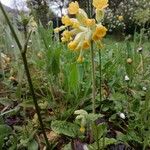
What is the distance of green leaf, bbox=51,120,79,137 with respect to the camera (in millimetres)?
1554

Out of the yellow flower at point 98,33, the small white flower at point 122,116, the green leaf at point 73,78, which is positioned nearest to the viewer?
the yellow flower at point 98,33

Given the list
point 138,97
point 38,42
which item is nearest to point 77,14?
point 138,97

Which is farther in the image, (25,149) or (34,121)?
(34,121)

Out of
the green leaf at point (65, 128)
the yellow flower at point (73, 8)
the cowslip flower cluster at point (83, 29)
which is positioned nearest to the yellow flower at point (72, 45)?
the cowslip flower cluster at point (83, 29)

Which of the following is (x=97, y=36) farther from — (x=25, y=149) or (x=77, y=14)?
(x=25, y=149)

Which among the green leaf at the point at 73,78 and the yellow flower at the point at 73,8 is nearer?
the yellow flower at the point at 73,8

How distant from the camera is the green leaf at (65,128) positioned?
1.55 meters

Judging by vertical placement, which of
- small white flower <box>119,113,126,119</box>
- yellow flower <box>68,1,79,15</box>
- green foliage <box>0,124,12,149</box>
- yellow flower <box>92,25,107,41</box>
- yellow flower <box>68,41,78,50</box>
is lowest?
small white flower <box>119,113,126,119</box>

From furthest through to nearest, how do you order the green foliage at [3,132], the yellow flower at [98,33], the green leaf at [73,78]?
the green leaf at [73,78] → the green foliage at [3,132] → the yellow flower at [98,33]

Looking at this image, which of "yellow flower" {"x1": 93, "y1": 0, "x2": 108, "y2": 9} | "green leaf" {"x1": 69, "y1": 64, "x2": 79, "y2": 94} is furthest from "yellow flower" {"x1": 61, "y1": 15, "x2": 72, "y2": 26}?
"green leaf" {"x1": 69, "y1": 64, "x2": 79, "y2": 94}

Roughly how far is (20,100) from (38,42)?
0.90 metres

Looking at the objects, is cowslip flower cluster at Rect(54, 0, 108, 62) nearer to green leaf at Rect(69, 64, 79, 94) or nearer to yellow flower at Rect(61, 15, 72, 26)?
yellow flower at Rect(61, 15, 72, 26)

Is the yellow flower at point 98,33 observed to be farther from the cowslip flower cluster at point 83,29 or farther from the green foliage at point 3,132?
the green foliage at point 3,132

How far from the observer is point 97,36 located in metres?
1.37
